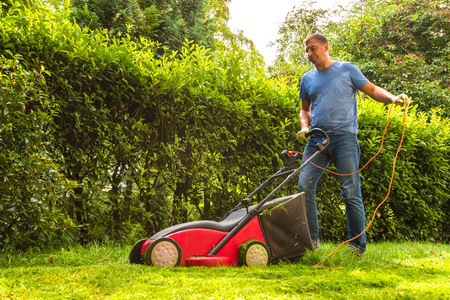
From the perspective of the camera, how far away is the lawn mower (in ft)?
8.63

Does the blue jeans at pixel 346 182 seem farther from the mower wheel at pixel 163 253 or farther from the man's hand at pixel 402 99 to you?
the mower wheel at pixel 163 253

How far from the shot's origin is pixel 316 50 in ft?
11.3

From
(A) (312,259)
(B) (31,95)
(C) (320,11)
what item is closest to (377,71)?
(C) (320,11)

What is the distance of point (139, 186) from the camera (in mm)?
3637

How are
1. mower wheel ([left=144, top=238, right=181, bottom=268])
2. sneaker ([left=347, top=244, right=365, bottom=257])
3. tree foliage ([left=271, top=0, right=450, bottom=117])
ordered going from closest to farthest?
1. mower wheel ([left=144, top=238, right=181, bottom=268])
2. sneaker ([left=347, top=244, right=365, bottom=257])
3. tree foliage ([left=271, top=0, right=450, bottom=117])

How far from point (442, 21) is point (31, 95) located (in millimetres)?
17331

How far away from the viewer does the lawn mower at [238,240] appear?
2.63 meters

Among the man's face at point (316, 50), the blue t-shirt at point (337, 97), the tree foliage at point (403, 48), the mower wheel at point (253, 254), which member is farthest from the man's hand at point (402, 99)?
the tree foliage at point (403, 48)

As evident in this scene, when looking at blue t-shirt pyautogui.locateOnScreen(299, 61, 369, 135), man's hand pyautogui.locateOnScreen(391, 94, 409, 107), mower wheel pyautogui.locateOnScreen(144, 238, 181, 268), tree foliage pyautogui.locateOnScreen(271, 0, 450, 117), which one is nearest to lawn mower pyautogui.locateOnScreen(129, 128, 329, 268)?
mower wheel pyautogui.locateOnScreen(144, 238, 181, 268)

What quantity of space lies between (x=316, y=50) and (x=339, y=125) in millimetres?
771

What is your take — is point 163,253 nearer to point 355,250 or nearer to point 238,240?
point 238,240

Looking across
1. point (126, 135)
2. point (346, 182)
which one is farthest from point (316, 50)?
point (126, 135)

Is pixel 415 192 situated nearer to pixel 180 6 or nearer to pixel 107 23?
pixel 107 23

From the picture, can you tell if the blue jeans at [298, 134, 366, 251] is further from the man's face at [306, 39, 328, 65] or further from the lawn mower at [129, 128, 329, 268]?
the man's face at [306, 39, 328, 65]
